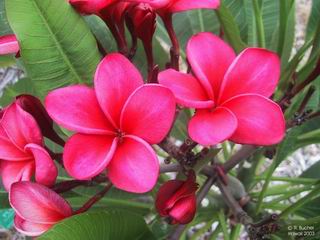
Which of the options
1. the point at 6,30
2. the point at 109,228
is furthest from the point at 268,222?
the point at 6,30

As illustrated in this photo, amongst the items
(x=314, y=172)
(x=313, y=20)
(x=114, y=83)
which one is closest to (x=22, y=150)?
(x=114, y=83)

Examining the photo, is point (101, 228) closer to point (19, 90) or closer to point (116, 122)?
point (116, 122)

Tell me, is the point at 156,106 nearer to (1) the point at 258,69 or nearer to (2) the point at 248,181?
(1) the point at 258,69

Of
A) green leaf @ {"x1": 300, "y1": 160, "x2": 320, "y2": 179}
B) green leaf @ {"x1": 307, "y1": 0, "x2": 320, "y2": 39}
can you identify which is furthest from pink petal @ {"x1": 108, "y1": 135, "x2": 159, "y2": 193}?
green leaf @ {"x1": 300, "y1": 160, "x2": 320, "y2": 179}

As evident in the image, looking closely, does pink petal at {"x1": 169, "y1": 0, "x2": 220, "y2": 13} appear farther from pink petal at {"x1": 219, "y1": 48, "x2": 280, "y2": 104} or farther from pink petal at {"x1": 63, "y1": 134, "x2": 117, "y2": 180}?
pink petal at {"x1": 63, "y1": 134, "x2": 117, "y2": 180}

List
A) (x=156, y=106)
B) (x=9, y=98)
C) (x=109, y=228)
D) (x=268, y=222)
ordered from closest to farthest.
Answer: (x=156, y=106) < (x=109, y=228) < (x=268, y=222) < (x=9, y=98)

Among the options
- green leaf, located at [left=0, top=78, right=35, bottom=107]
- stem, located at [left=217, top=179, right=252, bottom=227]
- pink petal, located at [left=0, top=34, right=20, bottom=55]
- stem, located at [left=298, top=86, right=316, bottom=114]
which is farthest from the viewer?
green leaf, located at [left=0, top=78, right=35, bottom=107]

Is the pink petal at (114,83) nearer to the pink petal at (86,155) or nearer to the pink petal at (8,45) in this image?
the pink petal at (86,155)
